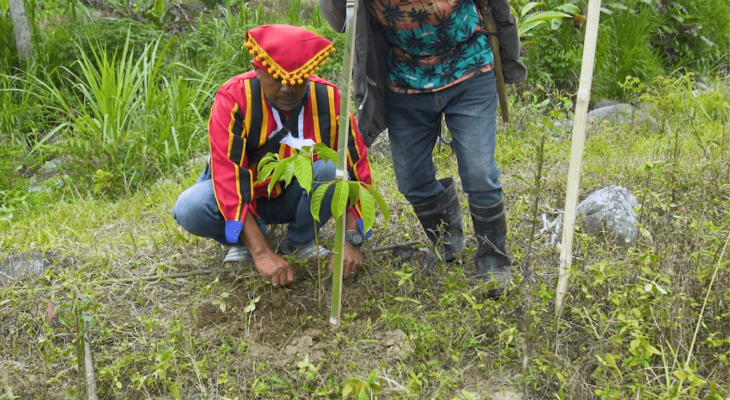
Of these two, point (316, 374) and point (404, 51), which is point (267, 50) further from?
point (316, 374)

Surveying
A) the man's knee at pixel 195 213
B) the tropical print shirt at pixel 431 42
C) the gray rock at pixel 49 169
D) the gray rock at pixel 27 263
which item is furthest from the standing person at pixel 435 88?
the gray rock at pixel 49 169

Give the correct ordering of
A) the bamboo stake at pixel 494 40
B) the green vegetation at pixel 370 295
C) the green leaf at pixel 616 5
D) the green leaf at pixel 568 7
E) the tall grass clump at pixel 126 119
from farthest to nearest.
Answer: the green leaf at pixel 616 5 → the tall grass clump at pixel 126 119 → the green leaf at pixel 568 7 → the bamboo stake at pixel 494 40 → the green vegetation at pixel 370 295

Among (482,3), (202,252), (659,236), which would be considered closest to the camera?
(482,3)

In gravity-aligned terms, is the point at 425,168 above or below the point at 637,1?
below

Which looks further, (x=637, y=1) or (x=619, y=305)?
(x=637, y=1)

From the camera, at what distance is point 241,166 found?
8.64 ft

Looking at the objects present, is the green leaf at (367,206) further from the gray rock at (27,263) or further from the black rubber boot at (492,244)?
the gray rock at (27,263)

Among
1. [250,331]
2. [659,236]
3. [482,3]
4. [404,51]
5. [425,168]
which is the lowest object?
[250,331]

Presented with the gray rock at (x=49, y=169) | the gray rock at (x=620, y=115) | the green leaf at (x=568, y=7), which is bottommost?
the gray rock at (x=49, y=169)

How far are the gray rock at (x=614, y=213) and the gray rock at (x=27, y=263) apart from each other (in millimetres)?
2494

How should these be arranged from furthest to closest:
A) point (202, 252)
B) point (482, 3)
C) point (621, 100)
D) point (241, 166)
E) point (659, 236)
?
point (621, 100) < point (202, 252) < point (659, 236) < point (241, 166) < point (482, 3)

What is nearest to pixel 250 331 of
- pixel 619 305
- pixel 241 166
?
pixel 241 166

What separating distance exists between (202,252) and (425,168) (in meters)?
1.15

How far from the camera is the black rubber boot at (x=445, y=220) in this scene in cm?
284
